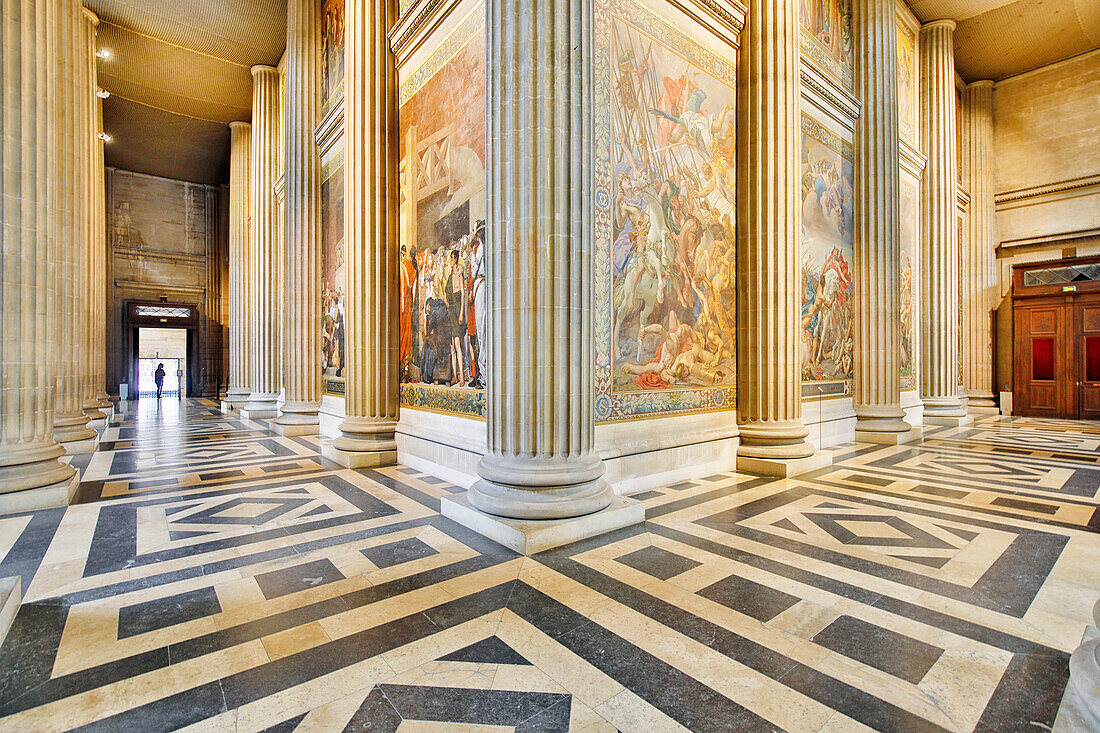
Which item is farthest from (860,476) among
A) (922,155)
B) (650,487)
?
(922,155)

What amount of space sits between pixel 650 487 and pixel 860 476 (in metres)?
2.85

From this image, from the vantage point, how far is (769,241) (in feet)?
22.9

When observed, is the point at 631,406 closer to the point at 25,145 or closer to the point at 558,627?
the point at 558,627

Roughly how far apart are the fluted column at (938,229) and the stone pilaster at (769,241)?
6.90m

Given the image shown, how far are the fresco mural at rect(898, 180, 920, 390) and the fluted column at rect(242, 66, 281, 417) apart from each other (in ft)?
48.3

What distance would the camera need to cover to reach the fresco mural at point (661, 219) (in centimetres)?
553

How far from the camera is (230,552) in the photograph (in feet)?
12.6

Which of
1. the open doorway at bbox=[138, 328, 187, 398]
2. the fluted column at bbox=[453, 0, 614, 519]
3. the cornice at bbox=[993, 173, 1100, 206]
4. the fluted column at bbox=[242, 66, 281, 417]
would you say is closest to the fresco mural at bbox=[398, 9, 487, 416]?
the fluted column at bbox=[453, 0, 614, 519]

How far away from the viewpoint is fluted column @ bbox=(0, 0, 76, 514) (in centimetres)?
502

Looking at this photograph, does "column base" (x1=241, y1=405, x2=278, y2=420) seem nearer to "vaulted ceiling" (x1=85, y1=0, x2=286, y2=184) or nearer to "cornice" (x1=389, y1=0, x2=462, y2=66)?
"cornice" (x1=389, y1=0, x2=462, y2=66)

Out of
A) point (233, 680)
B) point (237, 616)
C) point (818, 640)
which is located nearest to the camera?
point (233, 680)

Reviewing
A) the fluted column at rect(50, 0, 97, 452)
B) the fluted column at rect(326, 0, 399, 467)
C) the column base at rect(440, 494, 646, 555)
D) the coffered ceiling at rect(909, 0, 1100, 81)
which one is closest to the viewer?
the column base at rect(440, 494, 646, 555)

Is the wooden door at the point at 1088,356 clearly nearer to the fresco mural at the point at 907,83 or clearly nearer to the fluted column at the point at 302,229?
the fresco mural at the point at 907,83

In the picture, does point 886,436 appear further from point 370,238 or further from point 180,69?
point 180,69
